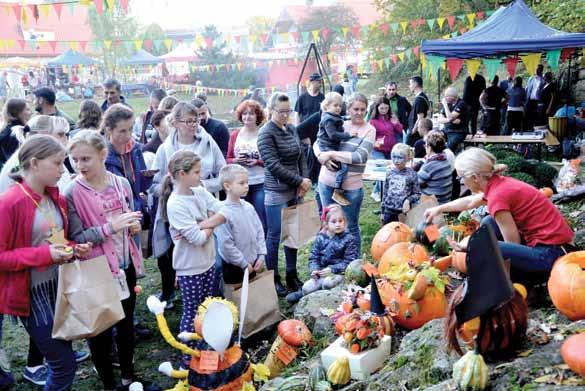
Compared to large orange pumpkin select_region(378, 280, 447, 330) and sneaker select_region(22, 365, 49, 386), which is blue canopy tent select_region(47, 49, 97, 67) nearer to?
sneaker select_region(22, 365, 49, 386)

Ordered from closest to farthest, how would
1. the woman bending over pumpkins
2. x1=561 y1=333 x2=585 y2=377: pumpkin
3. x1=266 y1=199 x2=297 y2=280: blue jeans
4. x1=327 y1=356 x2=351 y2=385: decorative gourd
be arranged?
x1=561 y1=333 x2=585 y2=377: pumpkin → x1=327 y1=356 x2=351 y2=385: decorative gourd → the woman bending over pumpkins → x1=266 y1=199 x2=297 y2=280: blue jeans

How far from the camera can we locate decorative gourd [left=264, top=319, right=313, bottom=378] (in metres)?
3.90

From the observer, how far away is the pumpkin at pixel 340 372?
3150 mm

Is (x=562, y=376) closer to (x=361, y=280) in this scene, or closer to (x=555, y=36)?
(x=361, y=280)

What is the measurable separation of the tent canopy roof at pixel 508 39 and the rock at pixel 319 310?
19.2ft

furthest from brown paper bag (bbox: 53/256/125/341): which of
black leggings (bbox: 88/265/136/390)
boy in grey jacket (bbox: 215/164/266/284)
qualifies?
boy in grey jacket (bbox: 215/164/266/284)

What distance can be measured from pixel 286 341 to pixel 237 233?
1.07 meters

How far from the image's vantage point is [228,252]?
4.52m

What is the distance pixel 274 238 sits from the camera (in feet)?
18.1

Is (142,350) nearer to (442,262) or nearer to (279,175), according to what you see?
(279,175)

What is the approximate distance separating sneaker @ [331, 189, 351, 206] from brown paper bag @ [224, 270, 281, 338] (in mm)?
1419

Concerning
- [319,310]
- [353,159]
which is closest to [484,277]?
[319,310]

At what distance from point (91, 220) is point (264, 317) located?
1.65m

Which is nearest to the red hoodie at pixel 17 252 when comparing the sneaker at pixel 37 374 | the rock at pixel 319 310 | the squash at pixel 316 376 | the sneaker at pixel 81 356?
the sneaker at pixel 37 374
